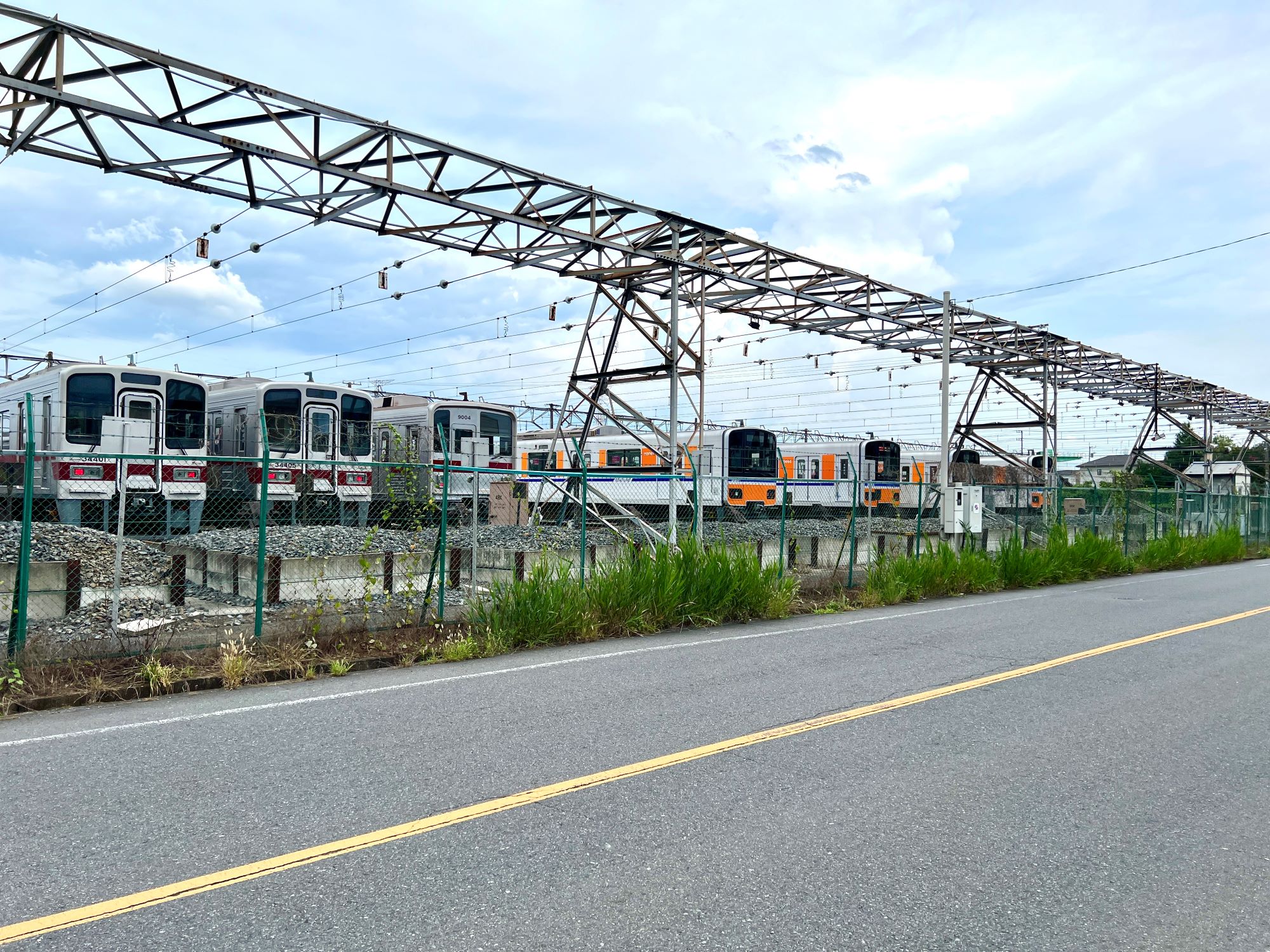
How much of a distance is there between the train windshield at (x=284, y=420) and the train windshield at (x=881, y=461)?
21.6 m

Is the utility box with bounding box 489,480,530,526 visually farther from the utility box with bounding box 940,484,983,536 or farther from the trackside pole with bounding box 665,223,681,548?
the utility box with bounding box 940,484,983,536

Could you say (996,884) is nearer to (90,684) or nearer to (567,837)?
(567,837)

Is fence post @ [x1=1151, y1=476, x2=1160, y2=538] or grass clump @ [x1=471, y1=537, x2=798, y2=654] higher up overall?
fence post @ [x1=1151, y1=476, x2=1160, y2=538]

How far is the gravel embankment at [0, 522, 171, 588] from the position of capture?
37.3 ft

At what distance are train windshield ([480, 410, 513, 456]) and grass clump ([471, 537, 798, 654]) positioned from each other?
1370cm

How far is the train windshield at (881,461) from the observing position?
119 feet

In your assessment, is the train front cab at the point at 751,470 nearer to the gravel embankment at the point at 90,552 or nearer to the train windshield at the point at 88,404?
the train windshield at the point at 88,404

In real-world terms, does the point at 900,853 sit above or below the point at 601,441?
below

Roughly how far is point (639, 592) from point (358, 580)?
370 cm

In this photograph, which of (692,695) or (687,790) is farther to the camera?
(692,695)

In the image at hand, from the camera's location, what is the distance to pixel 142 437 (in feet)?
63.8

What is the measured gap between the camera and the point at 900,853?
14.1 ft

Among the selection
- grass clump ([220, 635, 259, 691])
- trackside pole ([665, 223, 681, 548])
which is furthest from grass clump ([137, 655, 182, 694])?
trackside pole ([665, 223, 681, 548])

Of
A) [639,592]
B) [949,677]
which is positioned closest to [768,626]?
[639,592]
